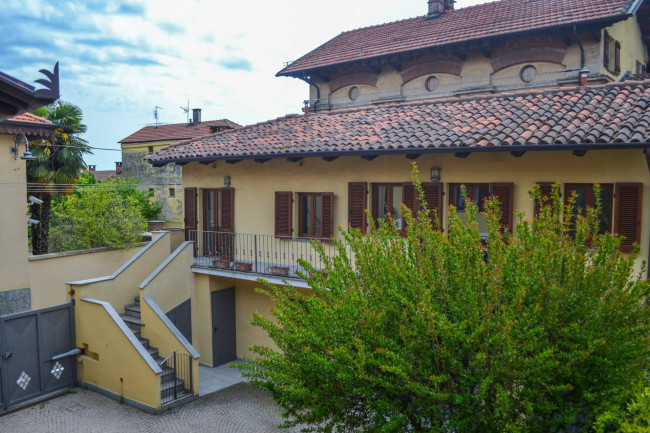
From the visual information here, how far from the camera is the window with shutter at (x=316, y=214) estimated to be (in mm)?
13023

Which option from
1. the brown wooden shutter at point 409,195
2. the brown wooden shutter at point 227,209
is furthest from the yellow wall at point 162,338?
the brown wooden shutter at point 409,195

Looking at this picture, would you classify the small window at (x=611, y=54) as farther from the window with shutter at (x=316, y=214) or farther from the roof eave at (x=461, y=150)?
the window with shutter at (x=316, y=214)

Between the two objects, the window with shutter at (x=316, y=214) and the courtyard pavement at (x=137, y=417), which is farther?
the window with shutter at (x=316, y=214)

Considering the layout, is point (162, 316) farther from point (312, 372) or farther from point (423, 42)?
point (423, 42)

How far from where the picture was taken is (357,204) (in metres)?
12.6

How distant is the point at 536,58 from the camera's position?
15508 mm

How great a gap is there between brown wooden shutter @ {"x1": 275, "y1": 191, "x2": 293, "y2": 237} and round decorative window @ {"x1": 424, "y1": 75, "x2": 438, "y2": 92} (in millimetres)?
6939

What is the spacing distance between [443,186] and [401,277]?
6.38 meters

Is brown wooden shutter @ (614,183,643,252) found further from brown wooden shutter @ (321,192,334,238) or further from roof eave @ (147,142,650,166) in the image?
brown wooden shutter @ (321,192,334,238)

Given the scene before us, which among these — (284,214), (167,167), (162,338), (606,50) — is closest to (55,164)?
(162,338)

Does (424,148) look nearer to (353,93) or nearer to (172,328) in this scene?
(172,328)

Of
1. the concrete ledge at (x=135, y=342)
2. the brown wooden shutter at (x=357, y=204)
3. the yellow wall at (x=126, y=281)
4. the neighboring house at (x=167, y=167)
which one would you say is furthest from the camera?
the neighboring house at (x=167, y=167)

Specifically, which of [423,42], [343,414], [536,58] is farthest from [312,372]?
[423,42]

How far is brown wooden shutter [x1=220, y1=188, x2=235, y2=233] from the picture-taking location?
1482cm
